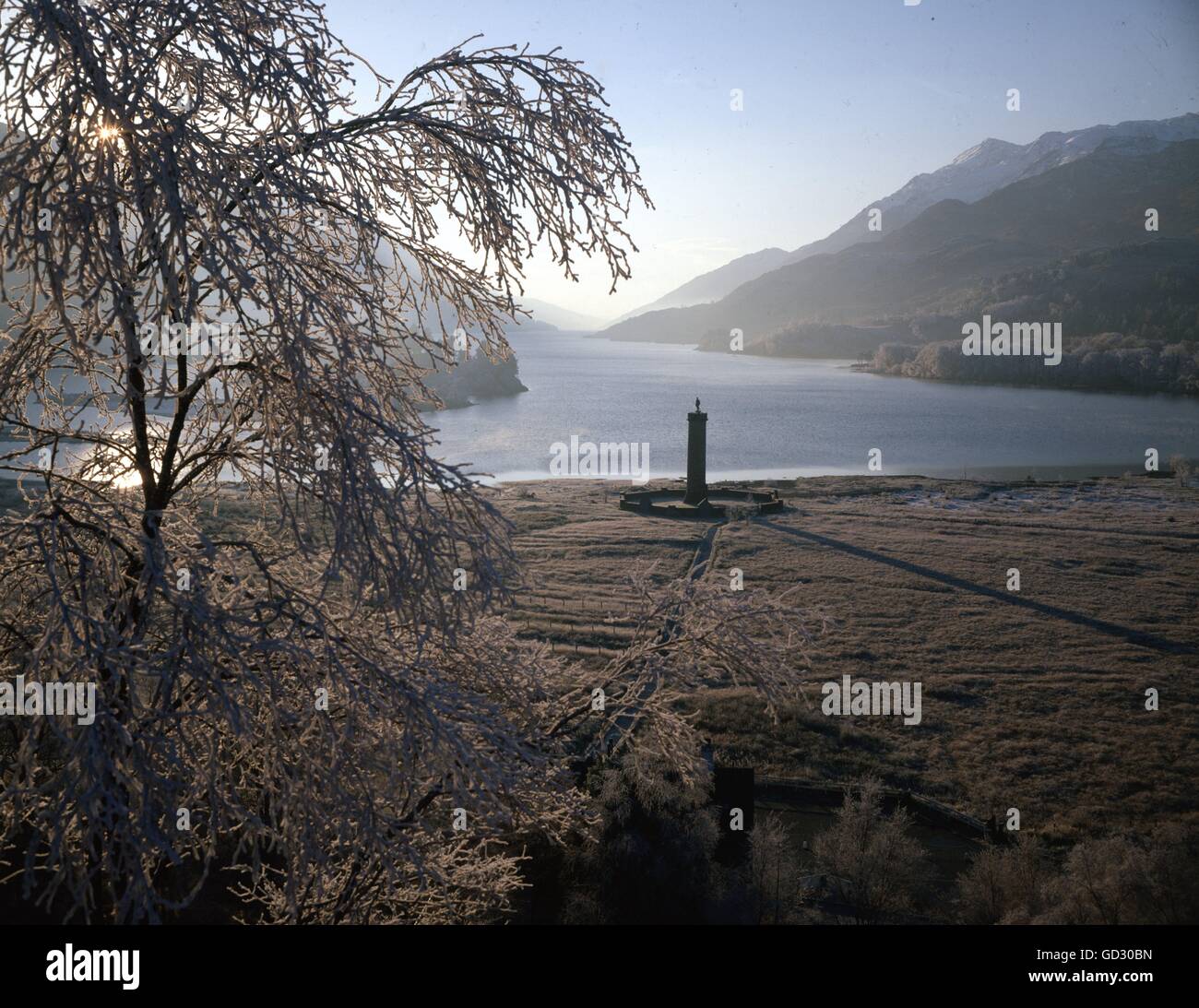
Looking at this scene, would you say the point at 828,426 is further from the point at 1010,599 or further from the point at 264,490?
the point at 264,490

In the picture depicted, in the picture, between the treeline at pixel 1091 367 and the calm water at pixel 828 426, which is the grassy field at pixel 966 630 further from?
the treeline at pixel 1091 367

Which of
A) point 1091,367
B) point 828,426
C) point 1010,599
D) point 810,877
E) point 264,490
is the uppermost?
point 1091,367

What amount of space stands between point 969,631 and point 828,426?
53404 mm

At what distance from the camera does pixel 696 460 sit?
2992cm

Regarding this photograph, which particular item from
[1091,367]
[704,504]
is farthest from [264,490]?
[1091,367]

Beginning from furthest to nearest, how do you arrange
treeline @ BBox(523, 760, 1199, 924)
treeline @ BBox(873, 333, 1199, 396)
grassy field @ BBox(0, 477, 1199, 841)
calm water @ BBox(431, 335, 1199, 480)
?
treeline @ BBox(873, 333, 1199, 396) → calm water @ BBox(431, 335, 1199, 480) → grassy field @ BBox(0, 477, 1199, 841) → treeline @ BBox(523, 760, 1199, 924)

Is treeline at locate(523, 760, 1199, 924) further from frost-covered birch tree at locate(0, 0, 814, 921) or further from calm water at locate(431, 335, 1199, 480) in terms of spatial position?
calm water at locate(431, 335, 1199, 480)

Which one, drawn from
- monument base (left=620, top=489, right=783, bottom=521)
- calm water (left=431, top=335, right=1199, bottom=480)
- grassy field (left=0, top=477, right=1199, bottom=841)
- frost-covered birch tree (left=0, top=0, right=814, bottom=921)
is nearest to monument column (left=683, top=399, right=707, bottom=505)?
monument base (left=620, top=489, right=783, bottom=521)

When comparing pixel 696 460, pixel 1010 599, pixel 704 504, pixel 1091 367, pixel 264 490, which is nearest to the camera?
pixel 264 490

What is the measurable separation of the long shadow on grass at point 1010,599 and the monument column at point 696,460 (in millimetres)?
3977

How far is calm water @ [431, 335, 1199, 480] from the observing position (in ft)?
170

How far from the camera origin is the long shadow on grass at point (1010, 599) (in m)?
16.0

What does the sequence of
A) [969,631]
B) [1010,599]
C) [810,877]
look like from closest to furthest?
1. [810,877]
2. [969,631]
3. [1010,599]

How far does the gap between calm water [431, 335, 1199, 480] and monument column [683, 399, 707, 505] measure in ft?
29.6
